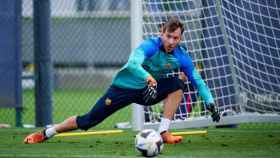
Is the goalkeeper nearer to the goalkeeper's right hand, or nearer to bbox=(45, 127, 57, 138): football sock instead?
bbox=(45, 127, 57, 138): football sock

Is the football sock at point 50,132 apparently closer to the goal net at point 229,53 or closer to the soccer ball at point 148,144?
the soccer ball at point 148,144

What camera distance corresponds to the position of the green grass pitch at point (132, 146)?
349 inches

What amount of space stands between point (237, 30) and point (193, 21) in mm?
533

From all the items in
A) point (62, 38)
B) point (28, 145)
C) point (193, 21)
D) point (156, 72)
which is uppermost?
point (62, 38)

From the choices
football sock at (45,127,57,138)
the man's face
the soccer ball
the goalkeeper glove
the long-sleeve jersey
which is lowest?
the soccer ball

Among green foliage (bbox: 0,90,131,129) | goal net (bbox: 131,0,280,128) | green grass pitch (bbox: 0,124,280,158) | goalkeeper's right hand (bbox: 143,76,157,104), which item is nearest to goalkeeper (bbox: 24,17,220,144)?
green grass pitch (bbox: 0,124,280,158)

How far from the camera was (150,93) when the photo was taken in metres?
8.72

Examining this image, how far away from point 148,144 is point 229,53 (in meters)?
3.41

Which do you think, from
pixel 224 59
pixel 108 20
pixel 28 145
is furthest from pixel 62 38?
pixel 28 145

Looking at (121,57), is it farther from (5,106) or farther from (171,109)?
(171,109)

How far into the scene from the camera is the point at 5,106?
1302 cm

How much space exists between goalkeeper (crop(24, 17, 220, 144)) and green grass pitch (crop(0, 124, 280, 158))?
0.25 m

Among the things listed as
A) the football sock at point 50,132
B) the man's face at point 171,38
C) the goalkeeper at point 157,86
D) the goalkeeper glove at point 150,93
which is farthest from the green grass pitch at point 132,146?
the man's face at point 171,38

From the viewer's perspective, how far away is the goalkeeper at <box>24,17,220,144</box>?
9.53 m
